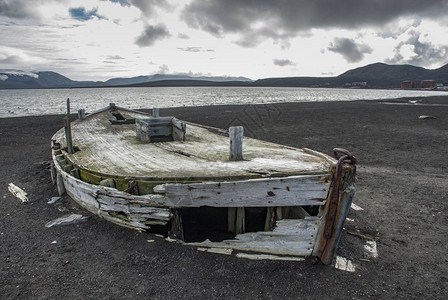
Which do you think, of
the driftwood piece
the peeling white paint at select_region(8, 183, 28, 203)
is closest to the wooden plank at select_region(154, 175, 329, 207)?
the driftwood piece

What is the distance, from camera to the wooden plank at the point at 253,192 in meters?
4.17

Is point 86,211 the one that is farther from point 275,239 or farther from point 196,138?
point 275,239

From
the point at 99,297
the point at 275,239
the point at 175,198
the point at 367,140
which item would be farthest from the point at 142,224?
the point at 367,140

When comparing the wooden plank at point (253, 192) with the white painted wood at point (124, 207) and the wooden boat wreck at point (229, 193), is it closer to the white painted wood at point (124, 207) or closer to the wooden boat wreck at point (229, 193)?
the wooden boat wreck at point (229, 193)

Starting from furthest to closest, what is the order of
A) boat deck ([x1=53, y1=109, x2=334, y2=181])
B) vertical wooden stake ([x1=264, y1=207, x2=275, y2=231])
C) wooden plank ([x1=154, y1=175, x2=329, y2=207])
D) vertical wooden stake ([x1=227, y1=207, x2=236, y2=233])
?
1. vertical wooden stake ([x1=227, y1=207, x2=236, y2=233])
2. vertical wooden stake ([x1=264, y1=207, x2=275, y2=231])
3. boat deck ([x1=53, y1=109, x2=334, y2=181])
4. wooden plank ([x1=154, y1=175, x2=329, y2=207])

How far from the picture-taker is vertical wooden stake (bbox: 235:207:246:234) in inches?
197

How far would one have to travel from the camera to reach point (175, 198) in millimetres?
4605

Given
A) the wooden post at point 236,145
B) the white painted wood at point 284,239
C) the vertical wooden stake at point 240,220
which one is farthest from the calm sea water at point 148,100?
the white painted wood at point 284,239

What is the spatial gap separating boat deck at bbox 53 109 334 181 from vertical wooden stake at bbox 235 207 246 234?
0.83 m

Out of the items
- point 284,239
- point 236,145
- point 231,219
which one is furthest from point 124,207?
point 284,239

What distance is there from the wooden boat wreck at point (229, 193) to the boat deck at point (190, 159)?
0.07 feet

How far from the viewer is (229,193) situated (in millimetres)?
4402

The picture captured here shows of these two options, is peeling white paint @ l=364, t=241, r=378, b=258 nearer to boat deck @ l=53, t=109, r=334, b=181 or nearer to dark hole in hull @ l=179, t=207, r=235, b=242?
boat deck @ l=53, t=109, r=334, b=181

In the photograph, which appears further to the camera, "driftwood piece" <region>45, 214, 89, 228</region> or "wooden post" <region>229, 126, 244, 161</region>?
"driftwood piece" <region>45, 214, 89, 228</region>
